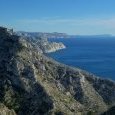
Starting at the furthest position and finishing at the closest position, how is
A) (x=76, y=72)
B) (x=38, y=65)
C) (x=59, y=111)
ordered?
1. (x=76, y=72)
2. (x=38, y=65)
3. (x=59, y=111)

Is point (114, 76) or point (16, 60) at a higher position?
point (16, 60)

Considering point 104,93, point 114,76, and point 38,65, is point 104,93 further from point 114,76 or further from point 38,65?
point 114,76

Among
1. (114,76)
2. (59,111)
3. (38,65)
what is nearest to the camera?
(59,111)

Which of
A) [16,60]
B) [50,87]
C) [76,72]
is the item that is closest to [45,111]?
[50,87]

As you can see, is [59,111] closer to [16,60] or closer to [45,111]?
[45,111]

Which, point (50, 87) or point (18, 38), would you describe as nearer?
point (50, 87)

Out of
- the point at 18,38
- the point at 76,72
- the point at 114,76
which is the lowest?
the point at 114,76
